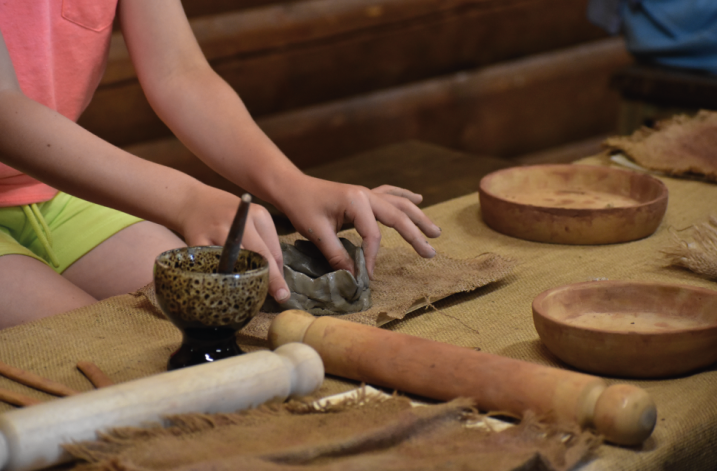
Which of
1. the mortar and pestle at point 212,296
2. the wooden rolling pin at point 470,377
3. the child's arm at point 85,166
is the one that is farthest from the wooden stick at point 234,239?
the child's arm at point 85,166

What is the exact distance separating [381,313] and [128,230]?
0.54 meters

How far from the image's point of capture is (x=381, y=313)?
913 millimetres

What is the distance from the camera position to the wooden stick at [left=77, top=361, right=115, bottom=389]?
764mm

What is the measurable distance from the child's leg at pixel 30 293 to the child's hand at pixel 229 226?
10.3 inches

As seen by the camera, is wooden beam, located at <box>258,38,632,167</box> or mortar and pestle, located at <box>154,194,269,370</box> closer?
mortar and pestle, located at <box>154,194,269,370</box>

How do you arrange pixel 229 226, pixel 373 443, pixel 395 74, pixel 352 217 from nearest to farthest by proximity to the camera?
pixel 373 443
pixel 229 226
pixel 352 217
pixel 395 74

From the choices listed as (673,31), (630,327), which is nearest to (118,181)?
(630,327)

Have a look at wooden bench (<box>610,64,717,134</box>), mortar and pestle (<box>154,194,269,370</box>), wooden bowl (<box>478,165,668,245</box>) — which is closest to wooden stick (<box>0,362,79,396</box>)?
mortar and pestle (<box>154,194,269,370</box>)

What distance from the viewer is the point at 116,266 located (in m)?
1.22

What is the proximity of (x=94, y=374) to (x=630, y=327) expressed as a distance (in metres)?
0.59

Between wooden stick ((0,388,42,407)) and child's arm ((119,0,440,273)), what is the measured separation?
0.41 metres

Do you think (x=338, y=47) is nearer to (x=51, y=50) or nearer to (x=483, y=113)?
(x=483, y=113)

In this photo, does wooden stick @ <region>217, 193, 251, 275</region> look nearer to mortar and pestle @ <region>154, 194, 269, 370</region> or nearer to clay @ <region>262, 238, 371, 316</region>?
mortar and pestle @ <region>154, 194, 269, 370</region>

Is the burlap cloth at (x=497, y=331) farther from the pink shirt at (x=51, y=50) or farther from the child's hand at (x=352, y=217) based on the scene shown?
the pink shirt at (x=51, y=50)
